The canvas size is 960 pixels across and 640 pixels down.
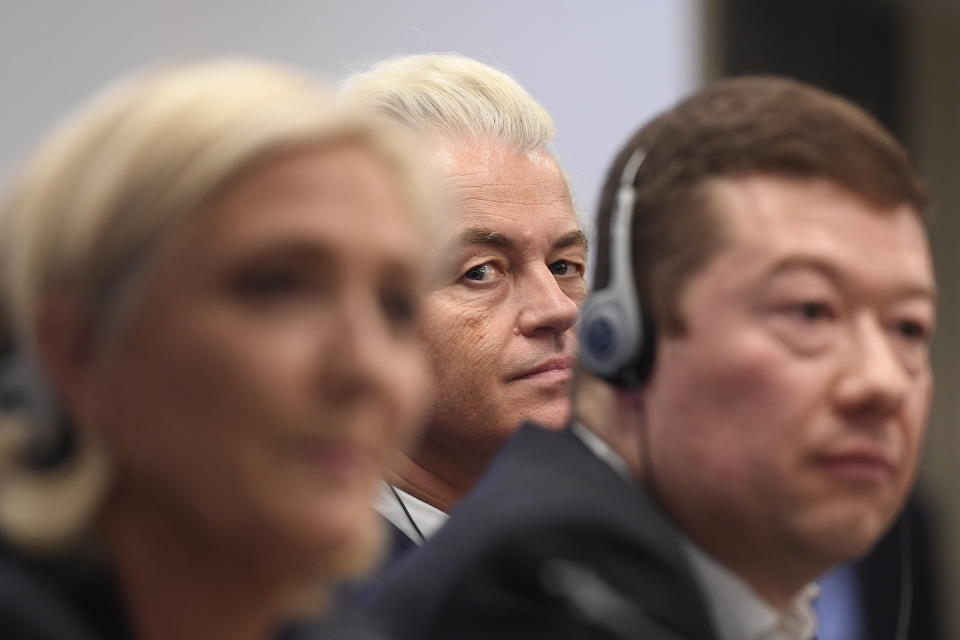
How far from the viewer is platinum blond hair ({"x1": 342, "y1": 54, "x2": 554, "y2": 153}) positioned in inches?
83.0

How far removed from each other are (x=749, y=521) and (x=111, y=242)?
611 millimetres

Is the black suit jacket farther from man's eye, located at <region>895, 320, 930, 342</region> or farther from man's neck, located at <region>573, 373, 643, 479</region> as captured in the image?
man's eye, located at <region>895, 320, 930, 342</region>

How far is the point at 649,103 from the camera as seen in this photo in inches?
172

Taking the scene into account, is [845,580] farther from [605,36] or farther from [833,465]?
[833,465]

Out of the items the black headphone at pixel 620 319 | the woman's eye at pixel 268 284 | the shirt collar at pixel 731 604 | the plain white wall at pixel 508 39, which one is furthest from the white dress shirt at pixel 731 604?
the plain white wall at pixel 508 39

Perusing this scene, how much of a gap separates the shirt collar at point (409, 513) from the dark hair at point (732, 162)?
60 cm

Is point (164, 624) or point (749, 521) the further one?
point (749, 521)

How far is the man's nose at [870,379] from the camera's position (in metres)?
1.31

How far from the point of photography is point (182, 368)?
967mm

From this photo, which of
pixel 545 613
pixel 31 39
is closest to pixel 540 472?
pixel 545 613

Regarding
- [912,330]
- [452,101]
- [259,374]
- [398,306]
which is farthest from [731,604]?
[452,101]

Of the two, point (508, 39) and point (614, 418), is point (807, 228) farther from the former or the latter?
point (508, 39)

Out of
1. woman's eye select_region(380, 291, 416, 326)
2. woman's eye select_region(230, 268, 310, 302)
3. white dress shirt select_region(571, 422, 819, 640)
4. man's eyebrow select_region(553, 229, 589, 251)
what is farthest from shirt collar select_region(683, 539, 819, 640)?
man's eyebrow select_region(553, 229, 589, 251)

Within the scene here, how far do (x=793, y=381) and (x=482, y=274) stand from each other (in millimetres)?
794
